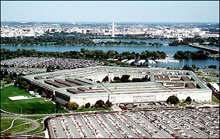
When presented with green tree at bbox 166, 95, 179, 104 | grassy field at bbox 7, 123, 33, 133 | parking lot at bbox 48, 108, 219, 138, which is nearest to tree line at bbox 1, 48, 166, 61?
green tree at bbox 166, 95, 179, 104

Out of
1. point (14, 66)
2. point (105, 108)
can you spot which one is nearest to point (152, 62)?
point (14, 66)

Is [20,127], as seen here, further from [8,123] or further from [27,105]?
[27,105]

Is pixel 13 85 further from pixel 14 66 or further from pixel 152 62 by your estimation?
pixel 152 62

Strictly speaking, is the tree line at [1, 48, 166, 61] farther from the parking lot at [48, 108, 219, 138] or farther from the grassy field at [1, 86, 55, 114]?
the parking lot at [48, 108, 219, 138]

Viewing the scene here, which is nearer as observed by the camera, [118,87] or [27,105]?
[27,105]

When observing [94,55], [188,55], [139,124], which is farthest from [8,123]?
[188,55]

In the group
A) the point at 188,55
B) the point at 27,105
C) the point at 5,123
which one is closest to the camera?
the point at 5,123
